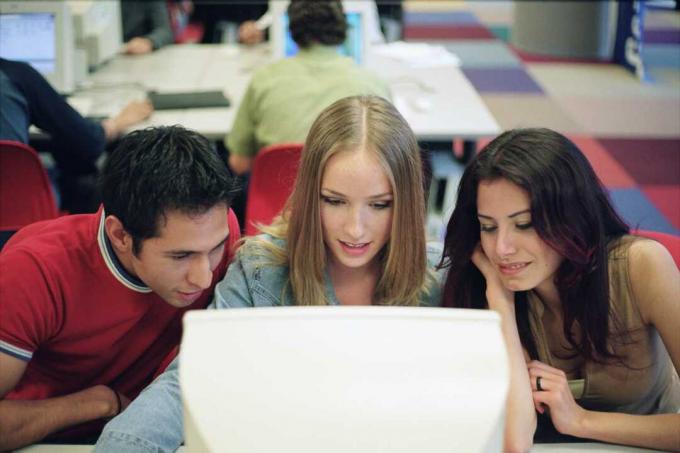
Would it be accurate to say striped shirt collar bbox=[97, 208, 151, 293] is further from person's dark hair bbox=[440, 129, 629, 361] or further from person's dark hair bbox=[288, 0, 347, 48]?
person's dark hair bbox=[288, 0, 347, 48]

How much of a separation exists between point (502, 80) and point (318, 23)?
3.69 meters

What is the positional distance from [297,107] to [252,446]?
212cm

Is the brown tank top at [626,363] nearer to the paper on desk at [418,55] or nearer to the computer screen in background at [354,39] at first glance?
the computer screen in background at [354,39]

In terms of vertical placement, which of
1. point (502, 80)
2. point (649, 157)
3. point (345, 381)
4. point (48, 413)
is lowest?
point (649, 157)

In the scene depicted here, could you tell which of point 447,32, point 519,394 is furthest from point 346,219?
point 447,32

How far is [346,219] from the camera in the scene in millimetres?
1505

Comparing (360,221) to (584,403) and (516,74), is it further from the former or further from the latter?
(516,74)

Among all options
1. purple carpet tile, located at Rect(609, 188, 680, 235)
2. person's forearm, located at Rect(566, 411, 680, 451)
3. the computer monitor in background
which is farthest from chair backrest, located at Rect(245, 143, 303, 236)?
purple carpet tile, located at Rect(609, 188, 680, 235)

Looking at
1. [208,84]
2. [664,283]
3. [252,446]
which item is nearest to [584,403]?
[664,283]

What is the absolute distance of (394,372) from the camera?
0.71m

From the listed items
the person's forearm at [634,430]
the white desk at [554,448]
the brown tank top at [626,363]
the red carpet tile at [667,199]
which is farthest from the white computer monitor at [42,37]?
the red carpet tile at [667,199]

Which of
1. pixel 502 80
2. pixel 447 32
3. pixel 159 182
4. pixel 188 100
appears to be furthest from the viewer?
pixel 447 32

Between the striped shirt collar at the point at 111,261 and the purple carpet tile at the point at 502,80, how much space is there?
4.81 metres

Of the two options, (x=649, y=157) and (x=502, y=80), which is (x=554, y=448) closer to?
(x=649, y=157)
